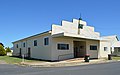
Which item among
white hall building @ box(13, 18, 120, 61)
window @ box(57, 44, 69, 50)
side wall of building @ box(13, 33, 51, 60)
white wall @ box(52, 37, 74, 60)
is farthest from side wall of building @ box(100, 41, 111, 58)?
side wall of building @ box(13, 33, 51, 60)

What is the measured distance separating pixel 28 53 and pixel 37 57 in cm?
527

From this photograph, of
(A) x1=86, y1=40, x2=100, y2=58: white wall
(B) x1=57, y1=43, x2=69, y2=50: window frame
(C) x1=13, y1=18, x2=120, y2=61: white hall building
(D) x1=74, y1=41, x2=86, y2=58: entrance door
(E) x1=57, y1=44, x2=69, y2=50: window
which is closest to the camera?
(C) x1=13, y1=18, x2=120, y2=61: white hall building

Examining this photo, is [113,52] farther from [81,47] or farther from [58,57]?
[58,57]

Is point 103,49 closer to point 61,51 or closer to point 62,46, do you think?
point 62,46

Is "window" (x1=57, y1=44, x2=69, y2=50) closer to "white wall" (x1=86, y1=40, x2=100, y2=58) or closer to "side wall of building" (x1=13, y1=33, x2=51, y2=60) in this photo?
"side wall of building" (x1=13, y1=33, x2=51, y2=60)

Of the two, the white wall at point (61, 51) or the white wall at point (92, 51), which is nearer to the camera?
the white wall at point (61, 51)

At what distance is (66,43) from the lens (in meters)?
34.3

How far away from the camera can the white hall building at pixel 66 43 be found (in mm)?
32469

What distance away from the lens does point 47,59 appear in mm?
33250

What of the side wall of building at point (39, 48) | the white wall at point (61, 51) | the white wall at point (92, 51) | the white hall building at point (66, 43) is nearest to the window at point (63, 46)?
the white hall building at point (66, 43)

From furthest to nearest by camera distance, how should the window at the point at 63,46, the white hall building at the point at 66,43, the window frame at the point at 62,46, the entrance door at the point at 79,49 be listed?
1. the entrance door at the point at 79,49
2. the window at the point at 63,46
3. the window frame at the point at 62,46
4. the white hall building at the point at 66,43

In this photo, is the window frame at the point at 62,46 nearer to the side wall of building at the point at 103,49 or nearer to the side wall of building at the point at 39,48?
the side wall of building at the point at 39,48

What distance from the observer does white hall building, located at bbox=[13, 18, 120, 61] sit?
107 feet

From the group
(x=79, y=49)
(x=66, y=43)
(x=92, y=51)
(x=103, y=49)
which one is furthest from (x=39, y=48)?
(x=103, y=49)
